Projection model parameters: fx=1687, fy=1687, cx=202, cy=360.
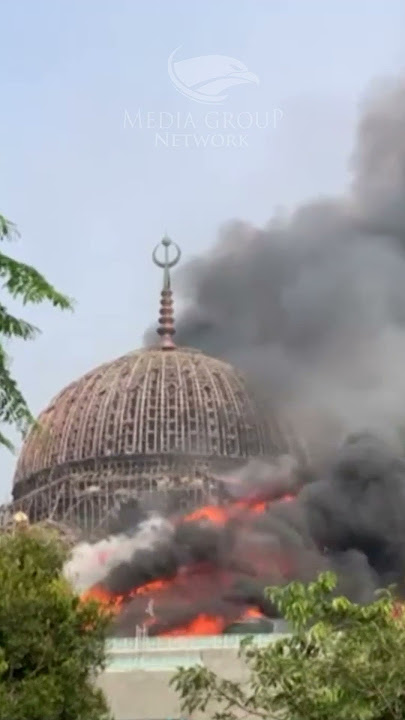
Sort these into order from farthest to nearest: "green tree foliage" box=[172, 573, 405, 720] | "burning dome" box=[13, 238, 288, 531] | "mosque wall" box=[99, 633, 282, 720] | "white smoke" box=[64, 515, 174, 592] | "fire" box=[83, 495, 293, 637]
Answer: "burning dome" box=[13, 238, 288, 531], "white smoke" box=[64, 515, 174, 592], "fire" box=[83, 495, 293, 637], "mosque wall" box=[99, 633, 282, 720], "green tree foliage" box=[172, 573, 405, 720]

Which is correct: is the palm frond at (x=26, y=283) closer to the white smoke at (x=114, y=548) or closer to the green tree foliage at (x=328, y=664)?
the green tree foliage at (x=328, y=664)

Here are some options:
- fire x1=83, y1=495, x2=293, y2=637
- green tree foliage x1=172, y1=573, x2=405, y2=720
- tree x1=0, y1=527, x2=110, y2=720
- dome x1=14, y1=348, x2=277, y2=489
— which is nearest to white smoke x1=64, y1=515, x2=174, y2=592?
fire x1=83, y1=495, x2=293, y2=637

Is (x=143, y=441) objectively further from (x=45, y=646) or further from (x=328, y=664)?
(x=328, y=664)

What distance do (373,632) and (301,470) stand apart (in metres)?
55.2

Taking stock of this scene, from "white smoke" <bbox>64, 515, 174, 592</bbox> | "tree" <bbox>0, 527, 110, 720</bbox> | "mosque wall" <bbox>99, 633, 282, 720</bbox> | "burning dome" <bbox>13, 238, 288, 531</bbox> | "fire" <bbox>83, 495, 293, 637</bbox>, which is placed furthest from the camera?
"burning dome" <bbox>13, 238, 288, 531</bbox>

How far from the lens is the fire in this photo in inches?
2776

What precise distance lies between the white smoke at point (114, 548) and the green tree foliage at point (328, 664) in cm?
5014

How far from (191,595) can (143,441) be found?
10.8 meters

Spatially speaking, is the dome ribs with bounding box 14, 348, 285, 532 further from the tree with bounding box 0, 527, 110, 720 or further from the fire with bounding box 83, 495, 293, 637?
the tree with bounding box 0, 527, 110, 720

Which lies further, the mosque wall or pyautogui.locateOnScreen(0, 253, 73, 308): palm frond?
the mosque wall

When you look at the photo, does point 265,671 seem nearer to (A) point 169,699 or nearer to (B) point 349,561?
(A) point 169,699

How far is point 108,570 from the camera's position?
75.2m

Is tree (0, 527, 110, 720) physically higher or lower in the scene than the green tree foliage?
higher

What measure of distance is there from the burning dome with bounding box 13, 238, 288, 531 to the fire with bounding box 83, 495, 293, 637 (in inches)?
101
